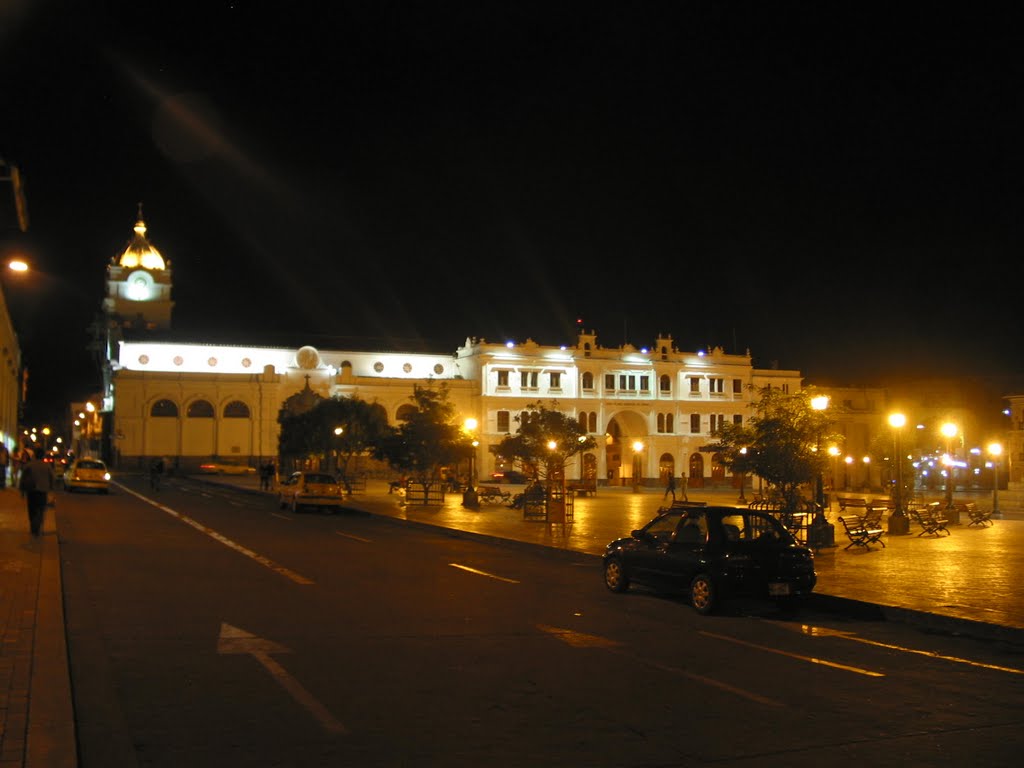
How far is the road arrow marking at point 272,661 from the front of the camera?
735cm

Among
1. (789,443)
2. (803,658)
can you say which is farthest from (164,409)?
(803,658)

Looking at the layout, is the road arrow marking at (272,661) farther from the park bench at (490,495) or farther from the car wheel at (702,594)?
the park bench at (490,495)

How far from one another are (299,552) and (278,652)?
10446 millimetres

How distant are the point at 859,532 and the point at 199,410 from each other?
236 feet

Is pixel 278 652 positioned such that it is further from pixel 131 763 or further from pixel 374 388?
pixel 374 388

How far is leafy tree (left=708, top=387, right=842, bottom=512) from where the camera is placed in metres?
25.3

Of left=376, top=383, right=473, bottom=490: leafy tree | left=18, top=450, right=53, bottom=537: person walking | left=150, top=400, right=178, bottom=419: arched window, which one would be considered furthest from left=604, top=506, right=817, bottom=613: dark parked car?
left=150, top=400, right=178, bottom=419: arched window

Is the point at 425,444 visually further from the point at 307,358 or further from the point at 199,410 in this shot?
the point at 307,358

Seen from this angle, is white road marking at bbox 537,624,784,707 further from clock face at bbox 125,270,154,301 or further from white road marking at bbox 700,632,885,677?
clock face at bbox 125,270,154,301

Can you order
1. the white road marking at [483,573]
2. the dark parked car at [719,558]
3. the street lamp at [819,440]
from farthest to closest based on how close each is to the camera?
the street lamp at [819,440], the white road marking at [483,573], the dark parked car at [719,558]

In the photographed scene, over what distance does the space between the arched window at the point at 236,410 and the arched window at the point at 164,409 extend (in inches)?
161

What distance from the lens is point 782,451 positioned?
25.3 metres

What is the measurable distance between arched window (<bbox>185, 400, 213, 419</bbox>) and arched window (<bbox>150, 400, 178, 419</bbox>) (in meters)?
1.02

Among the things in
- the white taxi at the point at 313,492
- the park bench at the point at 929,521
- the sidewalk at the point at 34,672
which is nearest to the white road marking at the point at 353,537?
the sidewalk at the point at 34,672
